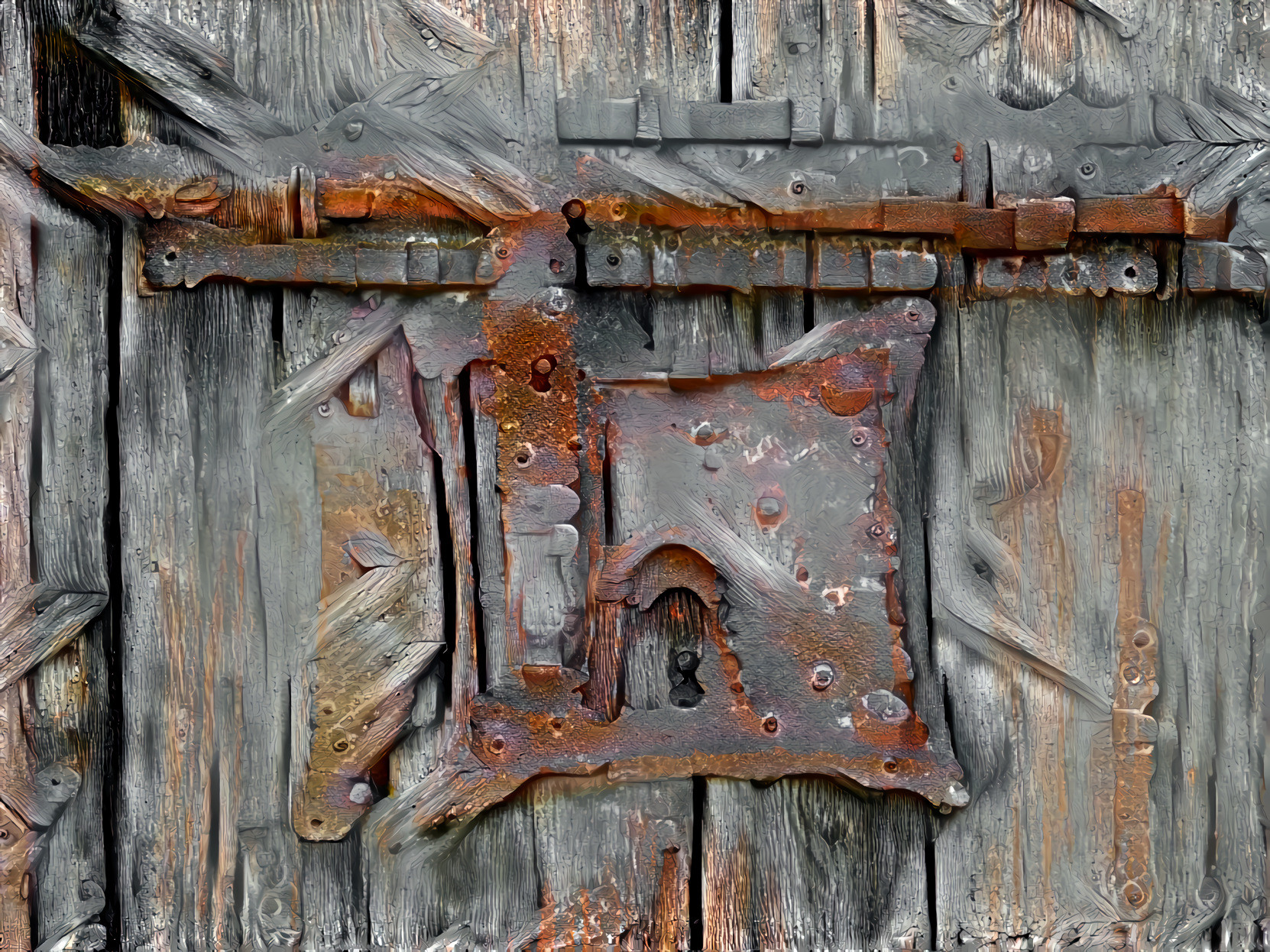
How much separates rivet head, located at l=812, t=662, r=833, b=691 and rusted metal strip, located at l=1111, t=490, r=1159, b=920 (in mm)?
481

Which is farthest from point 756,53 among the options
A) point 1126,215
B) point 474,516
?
point 474,516

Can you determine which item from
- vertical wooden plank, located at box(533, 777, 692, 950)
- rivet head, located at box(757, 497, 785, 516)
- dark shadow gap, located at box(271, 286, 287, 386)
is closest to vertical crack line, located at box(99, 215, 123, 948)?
dark shadow gap, located at box(271, 286, 287, 386)

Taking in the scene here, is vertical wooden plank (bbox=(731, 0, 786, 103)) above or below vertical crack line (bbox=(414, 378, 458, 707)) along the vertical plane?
above

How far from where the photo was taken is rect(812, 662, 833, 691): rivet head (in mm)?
1492

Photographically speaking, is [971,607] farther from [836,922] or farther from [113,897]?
[113,897]

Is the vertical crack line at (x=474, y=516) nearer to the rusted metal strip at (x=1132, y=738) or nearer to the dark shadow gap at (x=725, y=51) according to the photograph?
the dark shadow gap at (x=725, y=51)

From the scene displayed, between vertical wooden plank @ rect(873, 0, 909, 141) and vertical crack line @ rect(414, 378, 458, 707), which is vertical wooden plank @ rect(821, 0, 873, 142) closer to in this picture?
vertical wooden plank @ rect(873, 0, 909, 141)

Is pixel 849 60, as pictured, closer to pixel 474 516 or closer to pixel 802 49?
pixel 802 49

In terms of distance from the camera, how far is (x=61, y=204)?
152cm

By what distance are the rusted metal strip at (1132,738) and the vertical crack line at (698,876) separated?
676 millimetres

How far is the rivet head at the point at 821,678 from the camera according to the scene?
1492 mm

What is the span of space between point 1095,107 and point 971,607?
834 mm

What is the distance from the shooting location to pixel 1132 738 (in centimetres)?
154

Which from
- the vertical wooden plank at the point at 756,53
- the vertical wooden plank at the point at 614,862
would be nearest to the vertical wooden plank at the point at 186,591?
the vertical wooden plank at the point at 614,862
